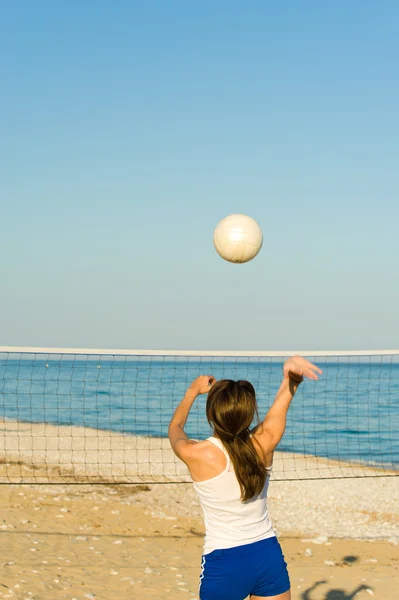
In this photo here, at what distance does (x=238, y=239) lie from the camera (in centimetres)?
771

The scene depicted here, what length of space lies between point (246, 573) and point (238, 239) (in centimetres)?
522

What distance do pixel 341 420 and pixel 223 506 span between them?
22.6m

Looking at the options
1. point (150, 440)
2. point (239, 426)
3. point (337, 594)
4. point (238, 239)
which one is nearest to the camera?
point (239, 426)

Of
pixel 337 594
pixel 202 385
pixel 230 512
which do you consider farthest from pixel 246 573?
pixel 337 594

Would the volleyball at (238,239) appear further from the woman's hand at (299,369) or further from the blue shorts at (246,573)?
the blue shorts at (246,573)

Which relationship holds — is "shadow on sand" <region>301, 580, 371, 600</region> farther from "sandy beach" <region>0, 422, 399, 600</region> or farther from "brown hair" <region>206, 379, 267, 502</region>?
"brown hair" <region>206, 379, 267, 502</region>

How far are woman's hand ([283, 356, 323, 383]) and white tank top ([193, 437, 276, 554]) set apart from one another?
40cm

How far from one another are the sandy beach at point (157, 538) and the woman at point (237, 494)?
133 inches

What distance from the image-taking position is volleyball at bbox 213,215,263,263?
25.4ft

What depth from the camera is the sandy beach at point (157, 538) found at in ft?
20.5

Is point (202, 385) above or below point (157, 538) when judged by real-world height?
above

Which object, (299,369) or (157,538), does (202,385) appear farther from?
(157,538)

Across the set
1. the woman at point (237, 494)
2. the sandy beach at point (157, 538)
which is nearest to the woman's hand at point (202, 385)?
the woman at point (237, 494)

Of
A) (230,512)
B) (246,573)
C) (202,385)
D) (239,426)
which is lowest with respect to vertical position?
(246,573)
